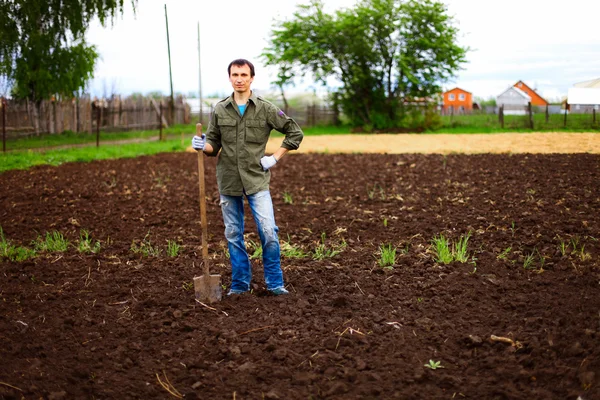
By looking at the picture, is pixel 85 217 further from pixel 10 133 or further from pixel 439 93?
pixel 439 93

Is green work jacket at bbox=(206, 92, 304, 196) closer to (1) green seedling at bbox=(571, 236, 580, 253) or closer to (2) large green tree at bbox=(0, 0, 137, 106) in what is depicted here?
(1) green seedling at bbox=(571, 236, 580, 253)

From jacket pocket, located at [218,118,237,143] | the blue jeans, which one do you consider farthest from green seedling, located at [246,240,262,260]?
jacket pocket, located at [218,118,237,143]

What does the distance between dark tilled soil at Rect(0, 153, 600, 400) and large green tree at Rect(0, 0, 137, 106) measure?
42.1 ft

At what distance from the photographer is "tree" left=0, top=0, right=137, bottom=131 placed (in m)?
20.2

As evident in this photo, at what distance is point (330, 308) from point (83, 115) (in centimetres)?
2389

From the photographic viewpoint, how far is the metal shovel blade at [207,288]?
16.4 ft

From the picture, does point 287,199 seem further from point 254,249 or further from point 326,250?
point 326,250

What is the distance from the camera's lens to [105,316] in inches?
191

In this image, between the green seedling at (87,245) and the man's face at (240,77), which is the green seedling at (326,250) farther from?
the green seedling at (87,245)

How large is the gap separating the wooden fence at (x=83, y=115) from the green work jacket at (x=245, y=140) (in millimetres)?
17323

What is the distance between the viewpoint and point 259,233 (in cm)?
511

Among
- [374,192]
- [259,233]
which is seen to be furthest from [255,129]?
Answer: [374,192]

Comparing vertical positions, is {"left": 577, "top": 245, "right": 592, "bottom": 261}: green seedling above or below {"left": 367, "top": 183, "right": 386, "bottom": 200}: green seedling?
below

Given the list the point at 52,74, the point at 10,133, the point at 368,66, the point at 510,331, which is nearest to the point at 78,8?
the point at 52,74
